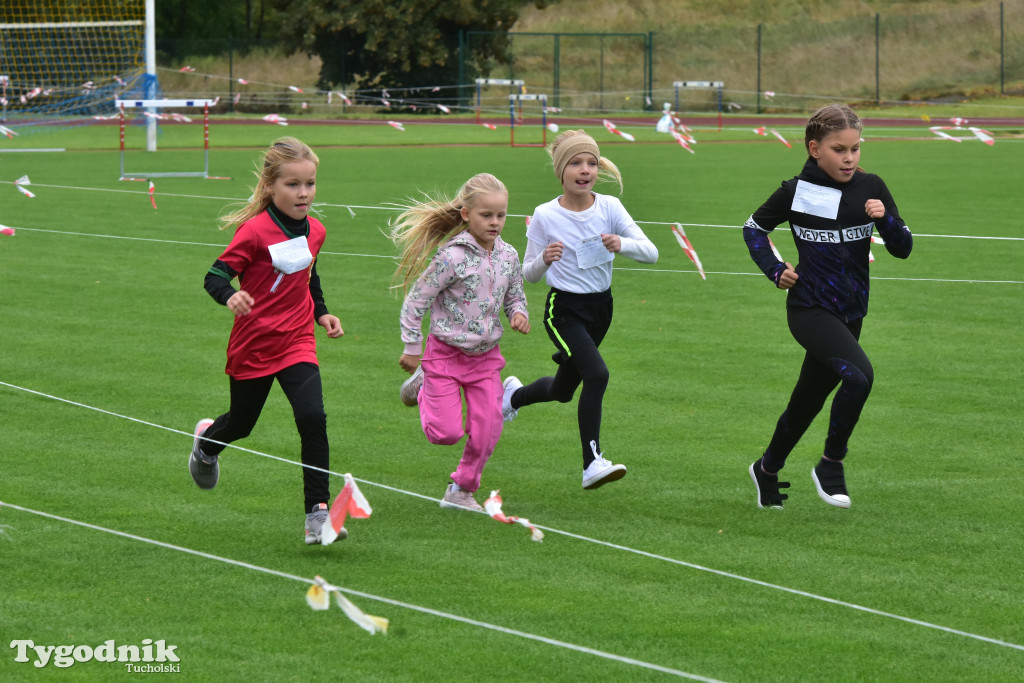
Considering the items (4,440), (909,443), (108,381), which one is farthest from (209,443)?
(909,443)

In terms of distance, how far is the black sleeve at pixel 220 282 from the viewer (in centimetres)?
528

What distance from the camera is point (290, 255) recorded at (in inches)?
219

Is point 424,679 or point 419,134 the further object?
point 419,134

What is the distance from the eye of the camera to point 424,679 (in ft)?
13.6

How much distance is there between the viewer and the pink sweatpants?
5.98 meters

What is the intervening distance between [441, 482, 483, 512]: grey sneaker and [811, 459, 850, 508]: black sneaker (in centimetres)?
153

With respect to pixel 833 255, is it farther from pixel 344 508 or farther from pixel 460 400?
pixel 344 508

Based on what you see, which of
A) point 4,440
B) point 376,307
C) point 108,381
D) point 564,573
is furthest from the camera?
point 376,307

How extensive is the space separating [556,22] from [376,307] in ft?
200

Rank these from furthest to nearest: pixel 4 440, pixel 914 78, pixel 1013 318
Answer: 1. pixel 914 78
2. pixel 1013 318
3. pixel 4 440

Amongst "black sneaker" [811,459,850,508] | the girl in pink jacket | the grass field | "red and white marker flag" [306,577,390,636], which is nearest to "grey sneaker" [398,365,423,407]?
the girl in pink jacket

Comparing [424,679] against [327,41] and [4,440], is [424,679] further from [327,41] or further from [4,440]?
[327,41]

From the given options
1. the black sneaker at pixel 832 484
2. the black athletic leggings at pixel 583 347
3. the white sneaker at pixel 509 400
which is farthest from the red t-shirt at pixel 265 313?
the black sneaker at pixel 832 484

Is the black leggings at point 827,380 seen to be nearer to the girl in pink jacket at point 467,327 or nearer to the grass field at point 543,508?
the grass field at point 543,508
